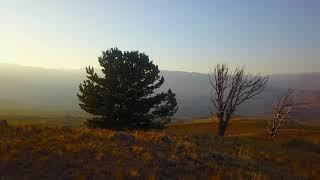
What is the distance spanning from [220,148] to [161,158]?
6331 millimetres

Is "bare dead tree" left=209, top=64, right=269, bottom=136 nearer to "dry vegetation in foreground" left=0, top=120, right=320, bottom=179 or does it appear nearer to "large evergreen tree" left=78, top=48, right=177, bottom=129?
"large evergreen tree" left=78, top=48, right=177, bottom=129

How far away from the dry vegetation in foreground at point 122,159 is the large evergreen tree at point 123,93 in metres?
22.3

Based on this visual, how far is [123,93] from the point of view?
43.0m

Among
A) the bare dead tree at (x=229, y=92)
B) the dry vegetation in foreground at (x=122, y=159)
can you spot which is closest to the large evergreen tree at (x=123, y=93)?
the bare dead tree at (x=229, y=92)

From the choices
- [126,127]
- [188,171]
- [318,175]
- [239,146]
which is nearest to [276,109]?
[126,127]

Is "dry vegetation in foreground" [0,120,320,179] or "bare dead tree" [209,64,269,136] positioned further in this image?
"bare dead tree" [209,64,269,136]

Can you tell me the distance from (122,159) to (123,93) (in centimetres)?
2850

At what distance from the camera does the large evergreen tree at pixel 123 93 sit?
42812mm

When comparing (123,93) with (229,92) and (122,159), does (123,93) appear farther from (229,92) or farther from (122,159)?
(122,159)

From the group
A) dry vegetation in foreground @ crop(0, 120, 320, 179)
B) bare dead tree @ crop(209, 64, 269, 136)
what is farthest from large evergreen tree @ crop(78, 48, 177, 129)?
dry vegetation in foreground @ crop(0, 120, 320, 179)

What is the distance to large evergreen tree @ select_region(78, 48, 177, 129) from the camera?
140 feet

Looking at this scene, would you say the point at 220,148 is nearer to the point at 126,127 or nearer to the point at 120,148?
the point at 120,148

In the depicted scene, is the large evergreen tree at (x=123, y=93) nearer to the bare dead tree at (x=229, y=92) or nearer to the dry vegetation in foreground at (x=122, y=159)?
the bare dead tree at (x=229, y=92)

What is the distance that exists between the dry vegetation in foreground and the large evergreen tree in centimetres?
2233
